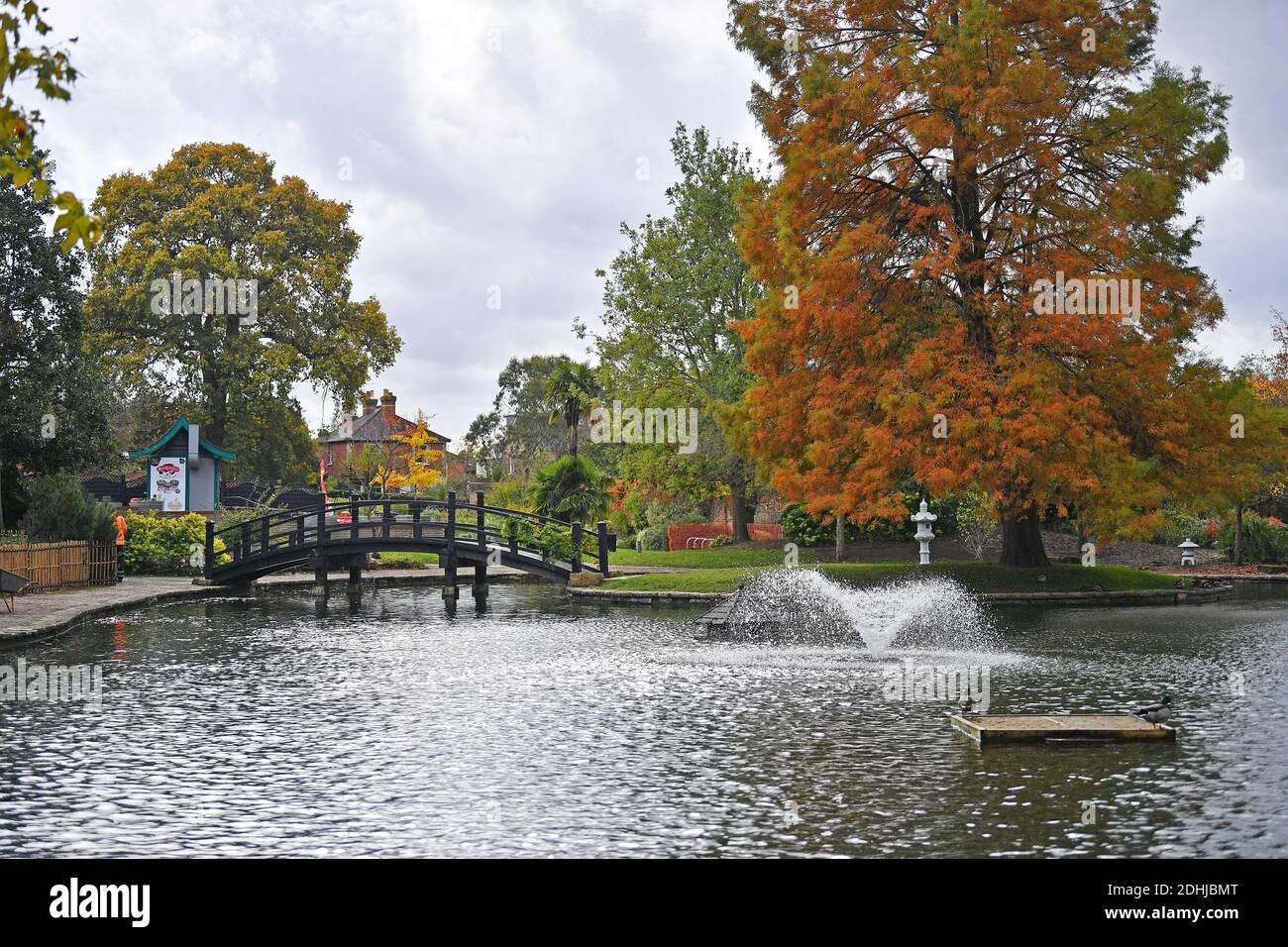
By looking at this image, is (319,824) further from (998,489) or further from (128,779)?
(998,489)

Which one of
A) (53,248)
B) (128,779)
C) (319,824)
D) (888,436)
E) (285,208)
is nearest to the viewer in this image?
(319,824)

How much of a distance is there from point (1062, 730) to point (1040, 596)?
1808cm

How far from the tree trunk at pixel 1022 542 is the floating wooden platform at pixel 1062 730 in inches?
771

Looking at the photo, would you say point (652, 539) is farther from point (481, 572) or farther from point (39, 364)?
point (39, 364)

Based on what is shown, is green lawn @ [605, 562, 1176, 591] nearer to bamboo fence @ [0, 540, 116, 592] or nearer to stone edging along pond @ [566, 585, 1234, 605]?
stone edging along pond @ [566, 585, 1234, 605]

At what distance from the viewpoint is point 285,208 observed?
59219 millimetres

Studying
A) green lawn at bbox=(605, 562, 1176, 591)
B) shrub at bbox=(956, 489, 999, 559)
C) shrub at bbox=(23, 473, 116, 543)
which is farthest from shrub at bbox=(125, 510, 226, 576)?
shrub at bbox=(956, 489, 999, 559)

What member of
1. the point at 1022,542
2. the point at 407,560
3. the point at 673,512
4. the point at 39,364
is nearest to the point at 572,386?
the point at 673,512

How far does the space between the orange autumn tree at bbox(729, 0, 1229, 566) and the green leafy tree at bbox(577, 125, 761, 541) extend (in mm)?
14148

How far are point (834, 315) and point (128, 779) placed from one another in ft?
68.1

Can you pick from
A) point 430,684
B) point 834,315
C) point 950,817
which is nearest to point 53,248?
point 834,315

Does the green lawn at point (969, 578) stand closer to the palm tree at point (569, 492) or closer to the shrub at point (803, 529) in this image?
the palm tree at point (569, 492)

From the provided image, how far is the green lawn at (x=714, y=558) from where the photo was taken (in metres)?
41.5

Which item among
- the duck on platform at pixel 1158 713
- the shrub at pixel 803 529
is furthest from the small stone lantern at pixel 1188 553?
the duck on platform at pixel 1158 713
